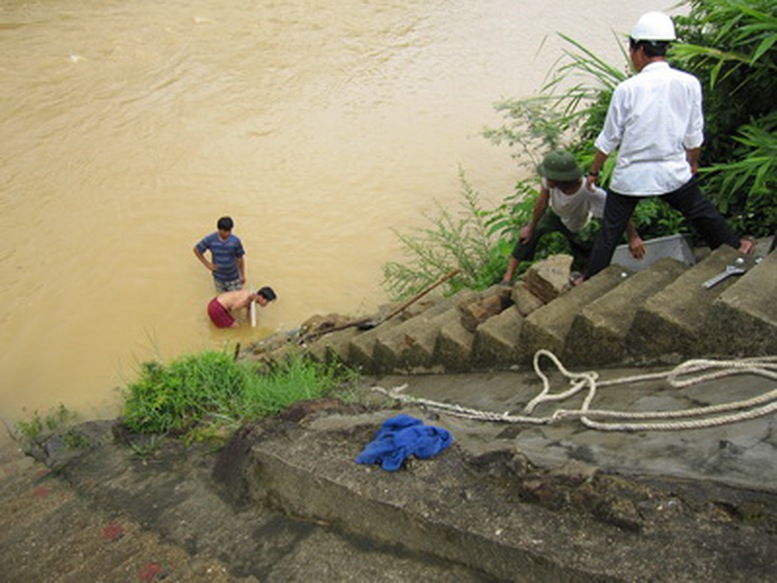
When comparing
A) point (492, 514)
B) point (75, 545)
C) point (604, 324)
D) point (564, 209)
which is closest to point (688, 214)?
point (604, 324)

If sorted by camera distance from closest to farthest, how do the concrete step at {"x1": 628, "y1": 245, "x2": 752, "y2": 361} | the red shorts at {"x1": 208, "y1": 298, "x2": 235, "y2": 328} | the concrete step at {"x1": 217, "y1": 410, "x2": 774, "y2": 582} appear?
the concrete step at {"x1": 217, "y1": 410, "x2": 774, "y2": 582} → the concrete step at {"x1": 628, "y1": 245, "x2": 752, "y2": 361} → the red shorts at {"x1": 208, "y1": 298, "x2": 235, "y2": 328}

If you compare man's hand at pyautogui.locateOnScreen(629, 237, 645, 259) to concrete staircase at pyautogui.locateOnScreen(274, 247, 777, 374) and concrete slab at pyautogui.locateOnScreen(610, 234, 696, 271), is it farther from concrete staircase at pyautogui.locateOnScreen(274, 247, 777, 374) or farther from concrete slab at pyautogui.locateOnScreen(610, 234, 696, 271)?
concrete staircase at pyautogui.locateOnScreen(274, 247, 777, 374)

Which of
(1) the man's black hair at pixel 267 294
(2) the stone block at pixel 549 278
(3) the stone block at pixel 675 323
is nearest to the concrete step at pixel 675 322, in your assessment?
(3) the stone block at pixel 675 323

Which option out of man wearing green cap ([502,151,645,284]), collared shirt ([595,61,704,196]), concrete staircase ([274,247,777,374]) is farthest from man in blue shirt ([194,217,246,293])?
collared shirt ([595,61,704,196])

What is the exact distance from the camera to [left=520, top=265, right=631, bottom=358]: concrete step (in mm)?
3701

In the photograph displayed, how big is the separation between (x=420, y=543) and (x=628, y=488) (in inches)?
26.0

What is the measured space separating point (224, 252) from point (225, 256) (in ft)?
0.16

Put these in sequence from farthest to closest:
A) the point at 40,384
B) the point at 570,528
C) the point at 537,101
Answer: the point at 537,101, the point at 40,384, the point at 570,528

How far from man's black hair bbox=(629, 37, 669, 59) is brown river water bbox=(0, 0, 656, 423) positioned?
4.46 metres

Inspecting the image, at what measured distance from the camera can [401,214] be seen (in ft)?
31.3

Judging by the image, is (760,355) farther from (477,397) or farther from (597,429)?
(477,397)

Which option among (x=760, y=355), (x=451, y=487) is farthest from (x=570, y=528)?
(x=760, y=355)

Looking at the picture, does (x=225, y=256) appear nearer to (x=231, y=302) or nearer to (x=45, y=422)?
(x=231, y=302)

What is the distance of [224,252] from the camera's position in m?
7.59
